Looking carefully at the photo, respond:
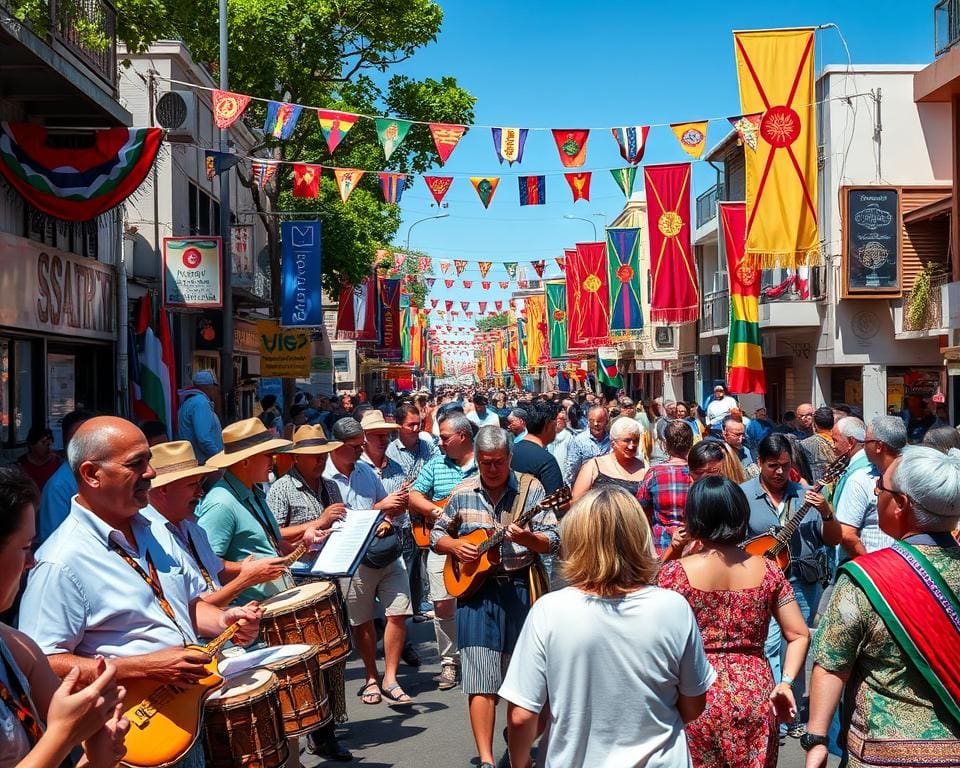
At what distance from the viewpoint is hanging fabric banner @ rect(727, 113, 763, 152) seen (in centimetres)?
1569

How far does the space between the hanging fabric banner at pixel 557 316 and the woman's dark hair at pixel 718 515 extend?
137 ft

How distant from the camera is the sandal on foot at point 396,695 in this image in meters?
7.70

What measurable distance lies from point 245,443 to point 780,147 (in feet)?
39.8

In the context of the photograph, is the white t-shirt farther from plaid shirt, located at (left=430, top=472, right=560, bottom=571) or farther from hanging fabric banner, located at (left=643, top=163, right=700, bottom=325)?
hanging fabric banner, located at (left=643, top=163, right=700, bottom=325)

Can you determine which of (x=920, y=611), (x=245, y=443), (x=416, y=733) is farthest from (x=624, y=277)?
(x=920, y=611)

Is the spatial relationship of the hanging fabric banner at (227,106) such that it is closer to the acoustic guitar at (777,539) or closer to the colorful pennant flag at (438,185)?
the colorful pennant flag at (438,185)

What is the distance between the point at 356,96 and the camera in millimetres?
28562

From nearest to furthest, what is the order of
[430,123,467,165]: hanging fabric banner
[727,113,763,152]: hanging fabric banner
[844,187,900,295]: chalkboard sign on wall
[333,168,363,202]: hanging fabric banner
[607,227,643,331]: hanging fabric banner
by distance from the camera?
1. [727,113,763,152]: hanging fabric banner
2. [430,123,467,165]: hanging fabric banner
3. [333,168,363,202]: hanging fabric banner
4. [844,187,900,295]: chalkboard sign on wall
5. [607,227,643,331]: hanging fabric banner

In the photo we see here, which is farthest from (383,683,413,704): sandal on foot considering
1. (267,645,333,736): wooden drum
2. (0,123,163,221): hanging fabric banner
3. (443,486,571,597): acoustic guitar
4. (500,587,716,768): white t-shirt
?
(0,123,163,221): hanging fabric banner

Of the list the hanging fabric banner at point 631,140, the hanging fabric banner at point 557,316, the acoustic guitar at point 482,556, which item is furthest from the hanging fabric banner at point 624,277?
the acoustic guitar at point 482,556

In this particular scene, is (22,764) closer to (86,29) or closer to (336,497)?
(336,497)

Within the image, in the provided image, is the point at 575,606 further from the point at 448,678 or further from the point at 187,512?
the point at 448,678

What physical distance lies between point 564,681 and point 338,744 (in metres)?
3.62

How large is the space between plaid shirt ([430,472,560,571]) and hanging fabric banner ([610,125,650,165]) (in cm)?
1079
